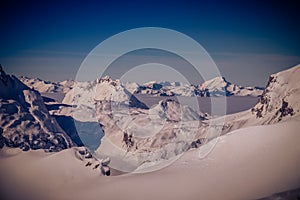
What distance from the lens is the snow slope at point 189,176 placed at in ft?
58.9

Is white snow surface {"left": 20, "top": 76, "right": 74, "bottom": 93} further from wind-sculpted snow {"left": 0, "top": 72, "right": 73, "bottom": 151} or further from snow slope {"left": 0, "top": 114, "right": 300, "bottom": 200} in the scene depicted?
snow slope {"left": 0, "top": 114, "right": 300, "bottom": 200}

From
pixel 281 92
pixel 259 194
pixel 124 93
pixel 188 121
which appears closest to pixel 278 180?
pixel 259 194

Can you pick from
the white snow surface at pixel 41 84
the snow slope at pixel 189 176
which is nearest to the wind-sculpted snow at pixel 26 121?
the white snow surface at pixel 41 84

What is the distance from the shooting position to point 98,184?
65.0 ft

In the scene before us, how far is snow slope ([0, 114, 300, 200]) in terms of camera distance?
1794 centimetres

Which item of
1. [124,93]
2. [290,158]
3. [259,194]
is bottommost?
[124,93]

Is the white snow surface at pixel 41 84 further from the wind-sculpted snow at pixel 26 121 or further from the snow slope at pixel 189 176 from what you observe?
the snow slope at pixel 189 176

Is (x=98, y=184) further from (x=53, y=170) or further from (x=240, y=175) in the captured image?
(x=240, y=175)

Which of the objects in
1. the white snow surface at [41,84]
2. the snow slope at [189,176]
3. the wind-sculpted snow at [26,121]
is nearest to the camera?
the snow slope at [189,176]

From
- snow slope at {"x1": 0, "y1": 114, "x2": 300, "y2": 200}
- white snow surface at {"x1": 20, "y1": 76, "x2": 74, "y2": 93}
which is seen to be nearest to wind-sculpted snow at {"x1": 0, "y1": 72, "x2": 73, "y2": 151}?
white snow surface at {"x1": 20, "y1": 76, "x2": 74, "y2": 93}

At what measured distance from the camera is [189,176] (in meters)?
19.9

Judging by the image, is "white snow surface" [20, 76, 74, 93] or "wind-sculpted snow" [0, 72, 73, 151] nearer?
"white snow surface" [20, 76, 74, 93]

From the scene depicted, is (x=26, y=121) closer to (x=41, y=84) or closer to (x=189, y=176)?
(x=41, y=84)

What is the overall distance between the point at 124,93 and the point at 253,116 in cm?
9089
